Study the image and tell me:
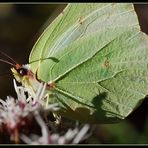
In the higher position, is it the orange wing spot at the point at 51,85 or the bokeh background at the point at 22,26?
the bokeh background at the point at 22,26

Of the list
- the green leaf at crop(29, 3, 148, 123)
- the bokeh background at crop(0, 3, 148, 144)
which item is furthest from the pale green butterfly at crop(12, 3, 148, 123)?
the bokeh background at crop(0, 3, 148, 144)

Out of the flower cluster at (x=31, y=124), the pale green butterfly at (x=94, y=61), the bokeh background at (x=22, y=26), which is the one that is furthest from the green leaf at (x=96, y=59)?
the bokeh background at (x=22, y=26)

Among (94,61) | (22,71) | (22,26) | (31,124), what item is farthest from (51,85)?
(22,26)

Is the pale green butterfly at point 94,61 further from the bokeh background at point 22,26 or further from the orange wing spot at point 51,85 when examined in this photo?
the bokeh background at point 22,26

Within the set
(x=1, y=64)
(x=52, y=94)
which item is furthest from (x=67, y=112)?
(x=1, y=64)

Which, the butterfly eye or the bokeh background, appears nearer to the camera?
the butterfly eye

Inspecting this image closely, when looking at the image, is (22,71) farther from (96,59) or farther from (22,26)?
(22,26)

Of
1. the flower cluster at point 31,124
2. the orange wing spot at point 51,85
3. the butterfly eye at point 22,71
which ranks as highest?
the butterfly eye at point 22,71

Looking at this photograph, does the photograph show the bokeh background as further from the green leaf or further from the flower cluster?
the flower cluster

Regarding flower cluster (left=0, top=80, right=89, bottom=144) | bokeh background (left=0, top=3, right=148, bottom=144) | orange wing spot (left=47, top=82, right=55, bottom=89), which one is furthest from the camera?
bokeh background (left=0, top=3, right=148, bottom=144)
